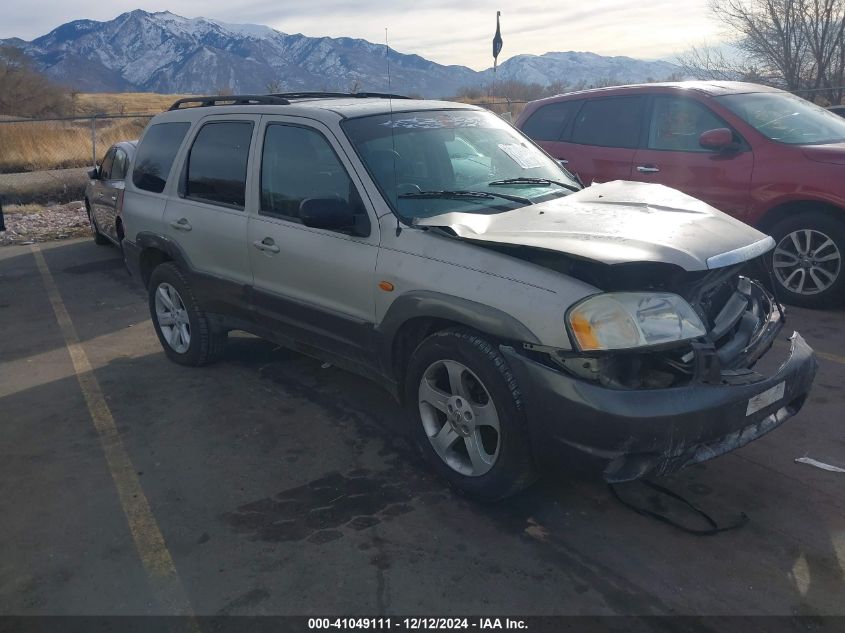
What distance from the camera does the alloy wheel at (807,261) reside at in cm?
614

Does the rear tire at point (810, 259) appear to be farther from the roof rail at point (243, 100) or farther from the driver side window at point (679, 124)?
the roof rail at point (243, 100)

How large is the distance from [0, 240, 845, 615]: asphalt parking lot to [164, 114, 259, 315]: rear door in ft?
2.64

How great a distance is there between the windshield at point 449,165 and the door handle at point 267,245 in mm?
836

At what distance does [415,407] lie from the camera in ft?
12.3

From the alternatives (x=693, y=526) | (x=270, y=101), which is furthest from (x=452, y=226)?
(x=270, y=101)

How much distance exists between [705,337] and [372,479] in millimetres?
1831

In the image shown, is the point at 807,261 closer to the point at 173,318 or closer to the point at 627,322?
the point at 627,322

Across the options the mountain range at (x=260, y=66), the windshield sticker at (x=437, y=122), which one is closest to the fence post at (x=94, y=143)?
the windshield sticker at (x=437, y=122)

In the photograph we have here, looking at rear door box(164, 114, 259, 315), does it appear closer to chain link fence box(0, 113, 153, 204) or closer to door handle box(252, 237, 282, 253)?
door handle box(252, 237, 282, 253)

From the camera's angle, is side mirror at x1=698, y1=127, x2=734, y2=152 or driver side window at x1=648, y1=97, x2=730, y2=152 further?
driver side window at x1=648, y1=97, x2=730, y2=152

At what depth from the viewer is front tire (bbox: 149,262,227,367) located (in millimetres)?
5460

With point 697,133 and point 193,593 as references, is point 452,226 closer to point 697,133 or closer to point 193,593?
point 193,593

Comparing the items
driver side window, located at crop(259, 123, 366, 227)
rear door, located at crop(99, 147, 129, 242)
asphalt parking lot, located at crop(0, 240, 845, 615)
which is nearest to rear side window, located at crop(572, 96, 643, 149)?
asphalt parking lot, located at crop(0, 240, 845, 615)

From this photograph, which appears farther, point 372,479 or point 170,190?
point 170,190
